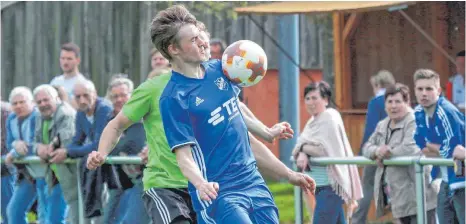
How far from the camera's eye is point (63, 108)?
42.0ft

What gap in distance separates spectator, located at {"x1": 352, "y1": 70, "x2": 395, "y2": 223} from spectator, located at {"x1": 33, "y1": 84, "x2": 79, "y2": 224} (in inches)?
110

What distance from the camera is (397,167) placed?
33.2 ft

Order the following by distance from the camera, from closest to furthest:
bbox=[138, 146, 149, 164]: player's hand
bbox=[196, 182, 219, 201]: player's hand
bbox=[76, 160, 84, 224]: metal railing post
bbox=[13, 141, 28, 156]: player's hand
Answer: bbox=[196, 182, 219, 201]: player's hand < bbox=[138, 146, 149, 164]: player's hand < bbox=[76, 160, 84, 224]: metal railing post < bbox=[13, 141, 28, 156]: player's hand

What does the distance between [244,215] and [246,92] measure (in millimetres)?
16024

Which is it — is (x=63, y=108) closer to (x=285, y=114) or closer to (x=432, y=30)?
(x=432, y=30)

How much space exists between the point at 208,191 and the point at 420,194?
316 cm

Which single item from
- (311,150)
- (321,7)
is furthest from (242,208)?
(321,7)

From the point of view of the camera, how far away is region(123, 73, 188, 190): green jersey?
8.55 m

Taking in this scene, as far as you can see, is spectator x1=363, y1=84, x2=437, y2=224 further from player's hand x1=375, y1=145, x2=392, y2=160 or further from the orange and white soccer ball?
the orange and white soccer ball

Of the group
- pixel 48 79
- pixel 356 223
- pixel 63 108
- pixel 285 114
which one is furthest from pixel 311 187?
pixel 48 79

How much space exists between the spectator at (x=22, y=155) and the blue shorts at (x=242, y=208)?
5.68 m

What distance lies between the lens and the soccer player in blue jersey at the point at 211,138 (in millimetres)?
7355

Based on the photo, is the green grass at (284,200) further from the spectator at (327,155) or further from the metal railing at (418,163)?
the metal railing at (418,163)

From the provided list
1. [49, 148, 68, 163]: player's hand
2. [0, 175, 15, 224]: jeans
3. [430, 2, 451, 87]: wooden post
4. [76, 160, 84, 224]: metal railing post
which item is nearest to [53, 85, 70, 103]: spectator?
[0, 175, 15, 224]: jeans
